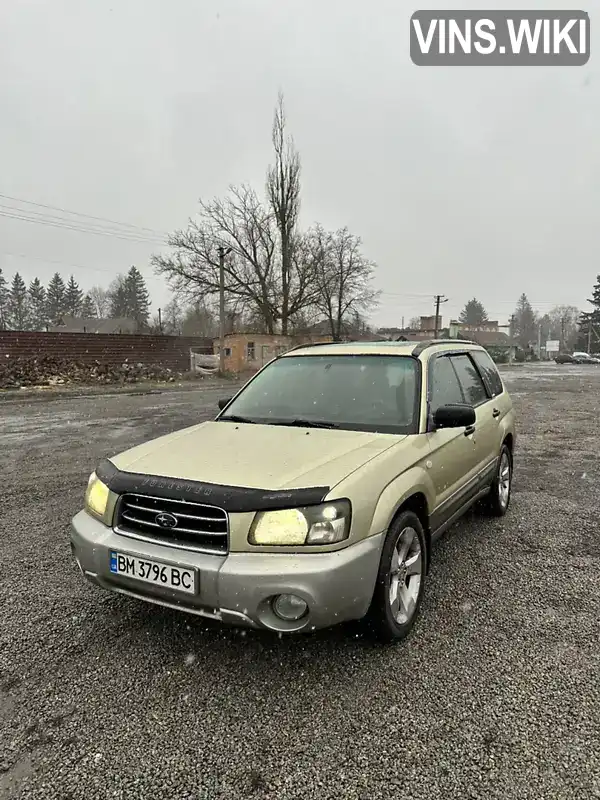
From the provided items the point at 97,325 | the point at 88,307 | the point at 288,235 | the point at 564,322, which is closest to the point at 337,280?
the point at 288,235

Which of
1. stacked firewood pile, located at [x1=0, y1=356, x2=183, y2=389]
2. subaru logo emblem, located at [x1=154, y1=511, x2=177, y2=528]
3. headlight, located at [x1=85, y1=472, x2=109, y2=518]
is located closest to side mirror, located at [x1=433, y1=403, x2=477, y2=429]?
subaru logo emblem, located at [x1=154, y1=511, x2=177, y2=528]

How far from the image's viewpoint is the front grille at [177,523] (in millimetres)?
2342

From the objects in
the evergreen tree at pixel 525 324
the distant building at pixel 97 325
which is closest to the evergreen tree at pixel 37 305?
the distant building at pixel 97 325

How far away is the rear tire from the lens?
470 centimetres

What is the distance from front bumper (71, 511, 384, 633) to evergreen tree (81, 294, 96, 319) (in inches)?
3486

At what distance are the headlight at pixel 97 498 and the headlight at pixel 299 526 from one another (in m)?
0.92

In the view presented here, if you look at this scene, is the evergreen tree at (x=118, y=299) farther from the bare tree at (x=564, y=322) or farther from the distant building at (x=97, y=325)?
the bare tree at (x=564, y=322)

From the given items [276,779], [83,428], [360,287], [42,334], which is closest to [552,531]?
[276,779]

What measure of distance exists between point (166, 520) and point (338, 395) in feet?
5.31

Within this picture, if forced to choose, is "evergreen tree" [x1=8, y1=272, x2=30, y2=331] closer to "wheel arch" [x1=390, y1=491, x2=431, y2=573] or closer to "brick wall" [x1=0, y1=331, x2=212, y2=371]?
"brick wall" [x1=0, y1=331, x2=212, y2=371]

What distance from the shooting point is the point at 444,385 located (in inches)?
153

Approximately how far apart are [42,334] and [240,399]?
2338cm

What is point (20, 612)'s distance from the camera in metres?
3.05

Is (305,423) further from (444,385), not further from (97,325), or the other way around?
(97,325)
